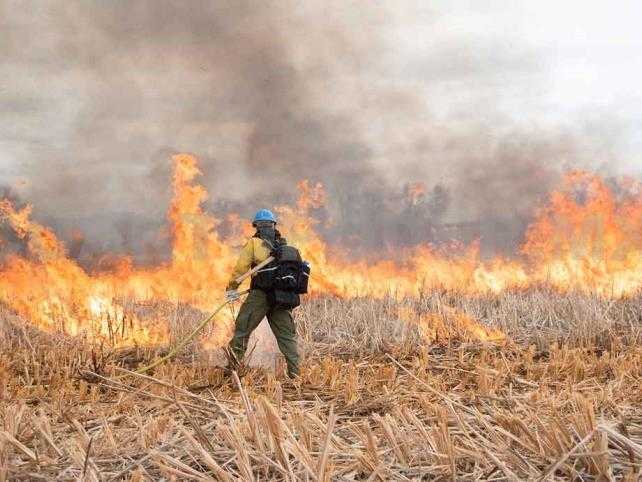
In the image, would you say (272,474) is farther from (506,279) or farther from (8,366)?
(506,279)

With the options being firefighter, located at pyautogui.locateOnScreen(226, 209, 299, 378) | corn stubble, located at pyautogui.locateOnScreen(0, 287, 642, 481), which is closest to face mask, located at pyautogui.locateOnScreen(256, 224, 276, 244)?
firefighter, located at pyautogui.locateOnScreen(226, 209, 299, 378)

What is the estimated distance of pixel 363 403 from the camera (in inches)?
169

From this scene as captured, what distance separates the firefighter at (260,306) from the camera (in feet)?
27.7

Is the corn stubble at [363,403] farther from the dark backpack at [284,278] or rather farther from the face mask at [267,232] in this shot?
the face mask at [267,232]

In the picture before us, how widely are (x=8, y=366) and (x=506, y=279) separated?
1211 cm

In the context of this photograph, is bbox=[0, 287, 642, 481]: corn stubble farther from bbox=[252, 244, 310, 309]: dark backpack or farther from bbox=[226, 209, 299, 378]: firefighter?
bbox=[252, 244, 310, 309]: dark backpack

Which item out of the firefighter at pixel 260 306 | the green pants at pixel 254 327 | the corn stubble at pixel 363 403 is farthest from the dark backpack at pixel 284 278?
the corn stubble at pixel 363 403

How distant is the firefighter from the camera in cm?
845

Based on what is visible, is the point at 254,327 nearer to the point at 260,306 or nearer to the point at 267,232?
the point at 260,306

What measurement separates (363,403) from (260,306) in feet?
14.4

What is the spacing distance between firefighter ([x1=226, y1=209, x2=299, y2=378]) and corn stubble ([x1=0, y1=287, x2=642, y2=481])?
0.42 meters

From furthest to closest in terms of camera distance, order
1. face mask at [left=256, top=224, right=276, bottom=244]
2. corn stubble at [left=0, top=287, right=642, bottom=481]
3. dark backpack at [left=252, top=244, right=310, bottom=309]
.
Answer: face mask at [left=256, top=224, right=276, bottom=244] → dark backpack at [left=252, top=244, right=310, bottom=309] → corn stubble at [left=0, top=287, right=642, bottom=481]

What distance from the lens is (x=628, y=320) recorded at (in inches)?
434

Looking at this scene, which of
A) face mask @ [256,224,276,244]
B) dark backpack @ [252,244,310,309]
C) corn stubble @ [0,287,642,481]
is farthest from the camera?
face mask @ [256,224,276,244]
